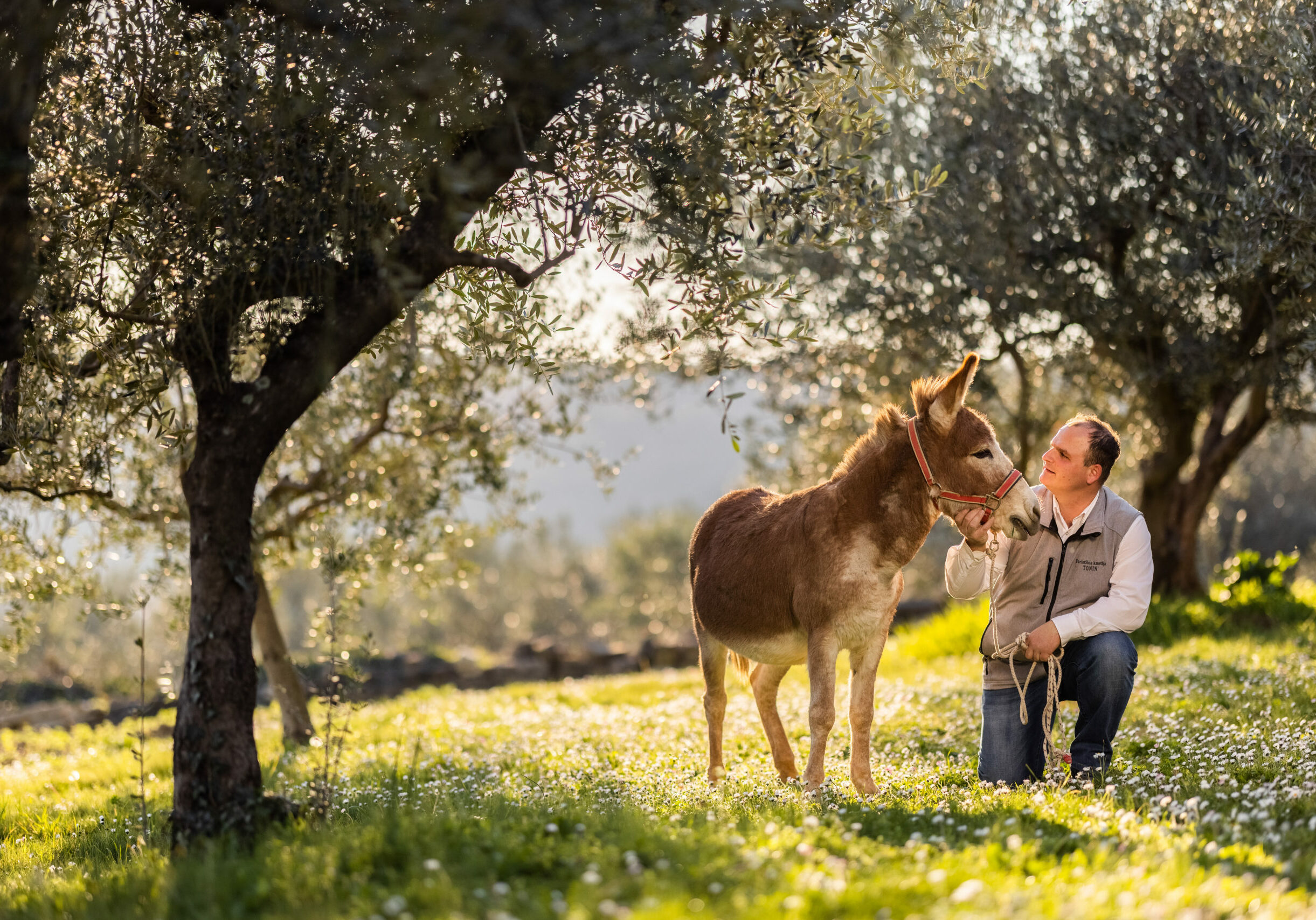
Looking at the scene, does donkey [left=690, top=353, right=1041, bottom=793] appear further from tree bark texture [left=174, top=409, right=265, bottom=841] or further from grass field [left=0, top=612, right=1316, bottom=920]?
tree bark texture [left=174, top=409, right=265, bottom=841]

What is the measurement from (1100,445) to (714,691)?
3650mm

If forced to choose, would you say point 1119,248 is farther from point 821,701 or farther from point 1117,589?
point 821,701

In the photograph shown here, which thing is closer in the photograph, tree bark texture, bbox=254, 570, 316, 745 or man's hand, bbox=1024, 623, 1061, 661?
man's hand, bbox=1024, 623, 1061, 661

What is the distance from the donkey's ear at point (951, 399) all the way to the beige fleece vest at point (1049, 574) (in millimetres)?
1142

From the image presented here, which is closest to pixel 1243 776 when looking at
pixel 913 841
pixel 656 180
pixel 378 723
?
pixel 913 841

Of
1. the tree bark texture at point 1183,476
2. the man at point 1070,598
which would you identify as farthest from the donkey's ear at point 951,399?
the tree bark texture at point 1183,476

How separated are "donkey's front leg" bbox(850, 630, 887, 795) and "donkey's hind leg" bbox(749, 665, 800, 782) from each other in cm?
65

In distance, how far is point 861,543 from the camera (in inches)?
264

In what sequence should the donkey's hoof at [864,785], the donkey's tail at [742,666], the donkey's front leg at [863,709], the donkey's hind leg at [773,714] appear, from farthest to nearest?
1. the donkey's tail at [742,666]
2. the donkey's hind leg at [773,714]
3. the donkey's front leg at [863,709]
4. the donkey's hoof at [864,785]

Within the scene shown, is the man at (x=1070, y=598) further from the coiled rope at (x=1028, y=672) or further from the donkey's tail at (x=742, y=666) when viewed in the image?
the donkey's tail at (x=742, y=666)

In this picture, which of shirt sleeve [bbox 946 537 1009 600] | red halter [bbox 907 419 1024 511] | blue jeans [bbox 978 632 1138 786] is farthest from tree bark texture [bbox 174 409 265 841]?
blue jeans [bbox 978 632 1138 786]

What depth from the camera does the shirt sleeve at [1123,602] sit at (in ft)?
22.4

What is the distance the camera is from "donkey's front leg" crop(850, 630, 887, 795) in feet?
22.4

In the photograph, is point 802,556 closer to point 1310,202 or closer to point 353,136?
point 353,136
